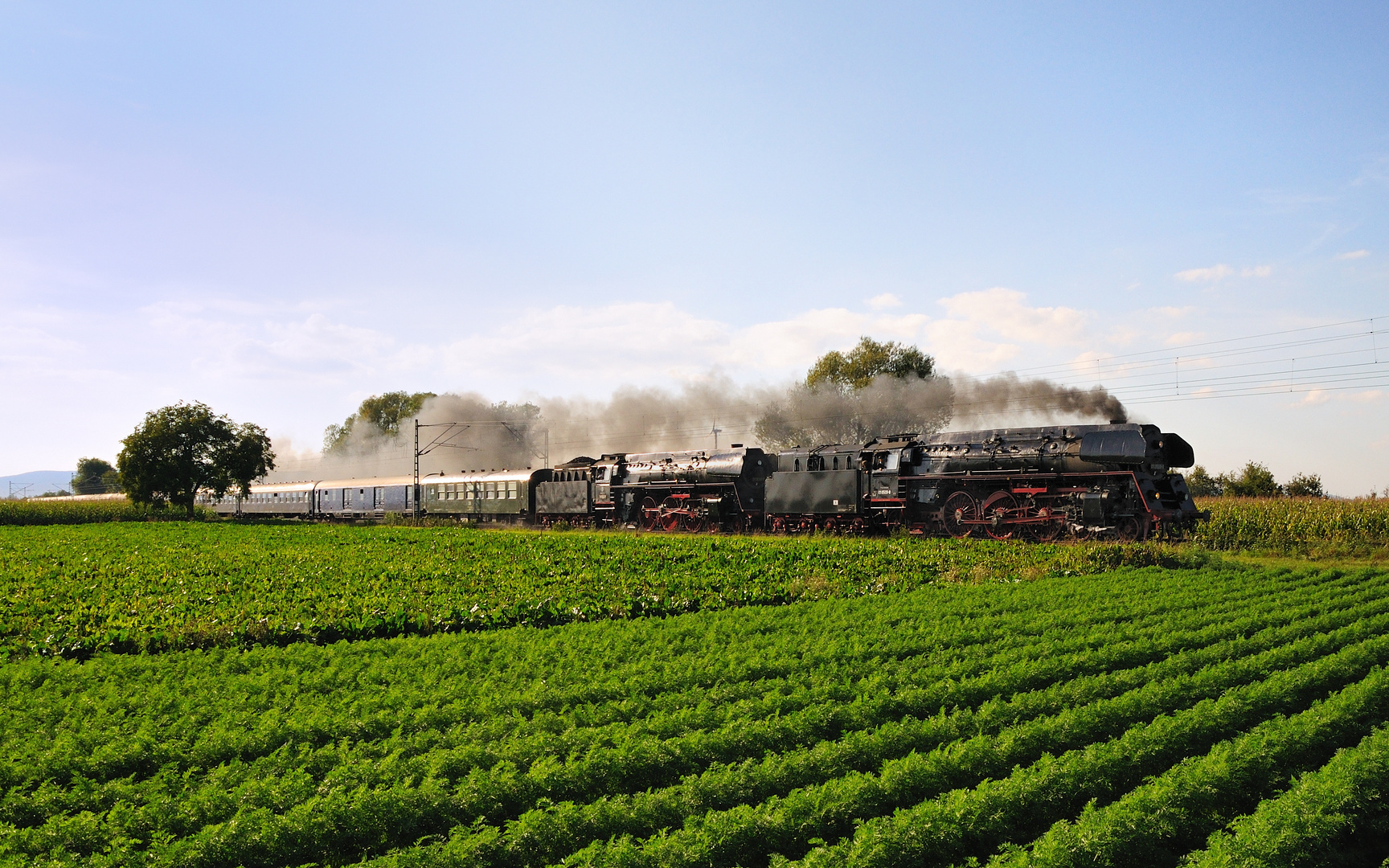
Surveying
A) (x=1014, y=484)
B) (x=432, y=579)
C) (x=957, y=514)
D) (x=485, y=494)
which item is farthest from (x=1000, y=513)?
(x=485, y=494)

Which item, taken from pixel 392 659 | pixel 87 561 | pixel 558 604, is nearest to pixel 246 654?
pixel 392 659

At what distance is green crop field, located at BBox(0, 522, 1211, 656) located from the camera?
1420 centimetres

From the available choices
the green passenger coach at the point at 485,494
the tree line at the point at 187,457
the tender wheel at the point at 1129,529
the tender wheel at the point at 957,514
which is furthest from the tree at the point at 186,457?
the tender wheel at the point at 1129,529

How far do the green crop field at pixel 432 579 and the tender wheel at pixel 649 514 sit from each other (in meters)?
7.10

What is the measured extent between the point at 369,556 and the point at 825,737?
19788 millimetres

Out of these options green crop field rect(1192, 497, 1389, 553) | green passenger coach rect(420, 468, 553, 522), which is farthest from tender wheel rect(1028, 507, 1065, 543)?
green passenger coach rect(420, 468, 553, 522)

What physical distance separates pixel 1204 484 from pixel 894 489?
38.0 meters

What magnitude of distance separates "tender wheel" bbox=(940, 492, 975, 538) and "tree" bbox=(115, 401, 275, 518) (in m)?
50.6

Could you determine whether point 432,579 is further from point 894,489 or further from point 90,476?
point 90,476

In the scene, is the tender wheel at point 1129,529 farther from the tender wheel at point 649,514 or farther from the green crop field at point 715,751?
the tender wheel at point 649,514

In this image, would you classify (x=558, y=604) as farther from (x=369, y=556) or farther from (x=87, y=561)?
(x=87, y=561)

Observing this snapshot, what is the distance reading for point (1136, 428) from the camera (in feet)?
79.0

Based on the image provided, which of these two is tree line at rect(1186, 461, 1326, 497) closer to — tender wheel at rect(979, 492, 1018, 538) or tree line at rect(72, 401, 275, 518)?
tender wheel at rect(979, 492, 1018, 538)

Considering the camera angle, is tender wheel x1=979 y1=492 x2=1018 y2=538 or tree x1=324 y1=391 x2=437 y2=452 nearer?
tender wheel x1=979 y1=492 x2=1018 y2=538
